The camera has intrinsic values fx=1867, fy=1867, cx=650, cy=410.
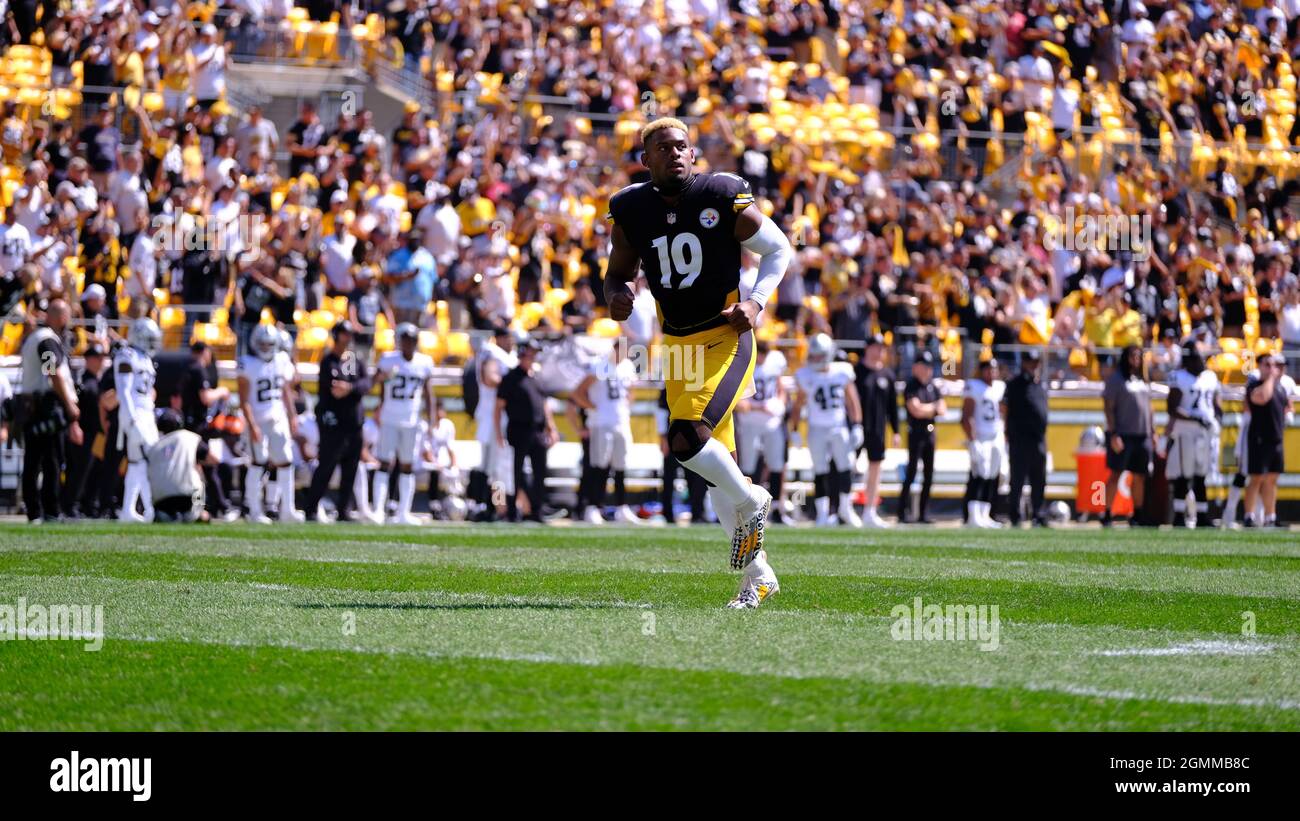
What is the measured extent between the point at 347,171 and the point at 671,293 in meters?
14.6

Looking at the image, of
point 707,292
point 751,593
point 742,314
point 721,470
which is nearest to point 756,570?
point 751,593

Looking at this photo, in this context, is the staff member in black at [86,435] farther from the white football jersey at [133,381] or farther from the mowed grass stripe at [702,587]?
the mowed grass stripe at [702,587]

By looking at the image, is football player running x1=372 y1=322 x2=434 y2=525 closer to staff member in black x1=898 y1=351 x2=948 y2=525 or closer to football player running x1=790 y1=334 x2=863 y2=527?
football player running x1=790 y1=334 x2=863 y2=527

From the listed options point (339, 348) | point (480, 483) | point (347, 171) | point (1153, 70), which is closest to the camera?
point (339, 348)

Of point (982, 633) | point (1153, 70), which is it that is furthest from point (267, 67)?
point (982, 633)

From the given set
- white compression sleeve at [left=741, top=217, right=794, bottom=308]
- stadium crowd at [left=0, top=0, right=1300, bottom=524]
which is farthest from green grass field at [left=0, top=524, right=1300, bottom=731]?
stadium crowd at [left=0, top=0, right=1300, bottom=524]

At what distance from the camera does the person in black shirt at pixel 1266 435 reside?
62.6 feet

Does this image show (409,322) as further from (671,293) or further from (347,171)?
(671,293)

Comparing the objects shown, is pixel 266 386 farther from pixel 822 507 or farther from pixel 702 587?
pixel 702 587

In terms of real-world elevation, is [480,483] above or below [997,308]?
below

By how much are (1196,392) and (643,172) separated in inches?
299

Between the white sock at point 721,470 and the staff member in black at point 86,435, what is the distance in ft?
34.2
